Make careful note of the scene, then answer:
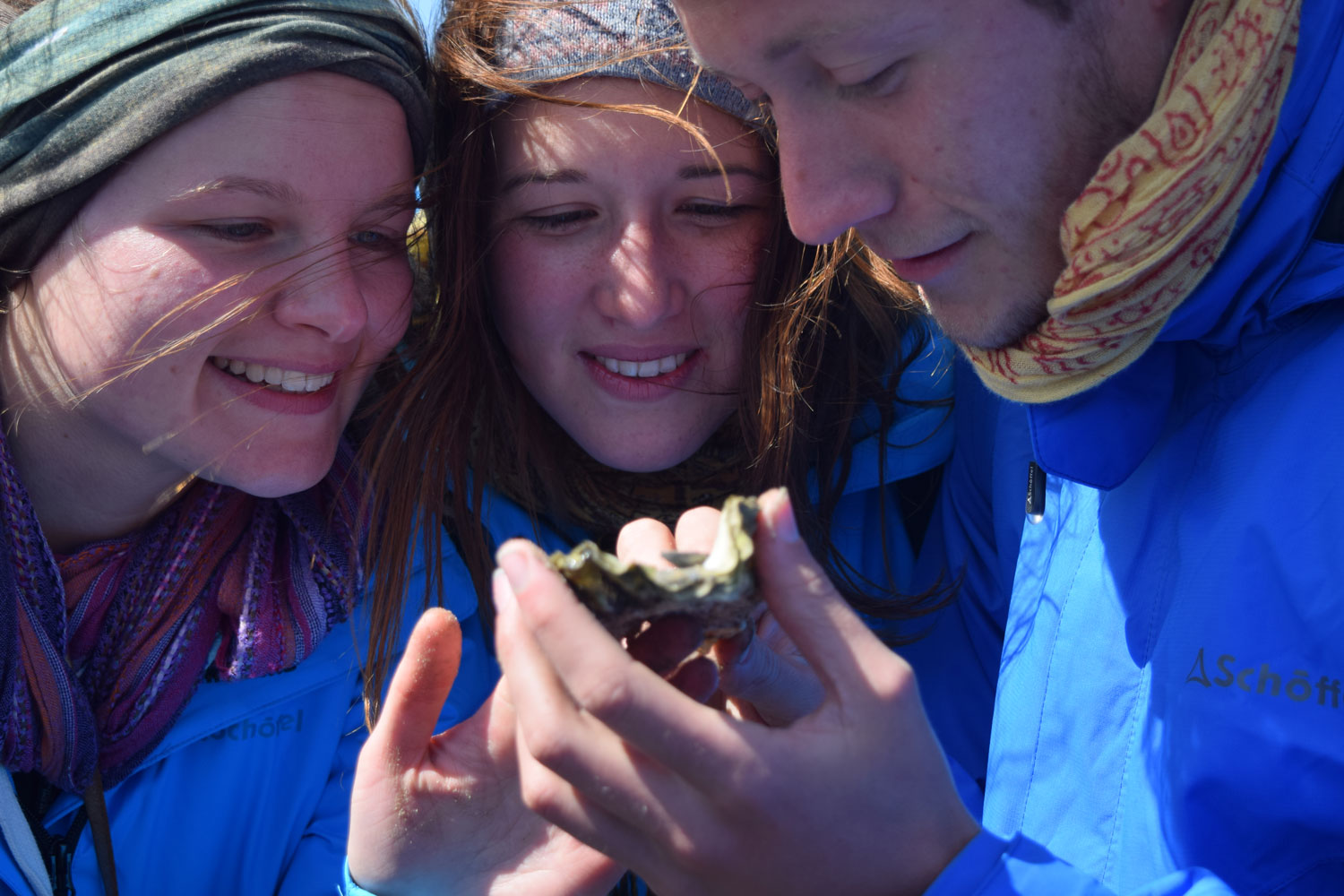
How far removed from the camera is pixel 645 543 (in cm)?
156

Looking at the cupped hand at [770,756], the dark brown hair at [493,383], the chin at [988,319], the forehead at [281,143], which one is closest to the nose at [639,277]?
the dark brown hair at [493,383]

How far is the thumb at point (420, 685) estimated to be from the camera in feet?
5.47

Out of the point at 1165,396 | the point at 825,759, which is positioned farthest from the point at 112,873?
the point at 1165,396

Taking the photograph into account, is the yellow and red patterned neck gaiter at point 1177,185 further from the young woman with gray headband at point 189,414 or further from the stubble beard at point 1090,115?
the young woman with gray headband at point 189,414

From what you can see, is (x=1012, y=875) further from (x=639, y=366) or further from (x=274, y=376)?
(x=274, y=376)

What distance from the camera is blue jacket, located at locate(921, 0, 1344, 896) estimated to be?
1.44 m

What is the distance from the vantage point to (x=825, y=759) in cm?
124

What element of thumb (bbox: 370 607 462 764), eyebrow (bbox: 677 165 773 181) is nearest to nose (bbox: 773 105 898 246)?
eyebrow (bbox: 677 165 773 181)

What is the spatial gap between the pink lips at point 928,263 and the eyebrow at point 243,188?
4.29ft

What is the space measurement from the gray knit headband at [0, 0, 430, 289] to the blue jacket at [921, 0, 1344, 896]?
5.84ft

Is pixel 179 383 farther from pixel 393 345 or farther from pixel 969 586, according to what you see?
pixel 969 586

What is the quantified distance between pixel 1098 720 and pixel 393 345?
180 centimetres

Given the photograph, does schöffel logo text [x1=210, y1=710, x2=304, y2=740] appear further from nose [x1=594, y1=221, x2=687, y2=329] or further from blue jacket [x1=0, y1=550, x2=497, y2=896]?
nose [x1=594, y1=221, x2=687, y2=329]

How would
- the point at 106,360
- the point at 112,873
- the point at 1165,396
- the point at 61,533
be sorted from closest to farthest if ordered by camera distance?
the point at 1165,396, the point at 106,360, the point at 112,873, the point at 61,533
